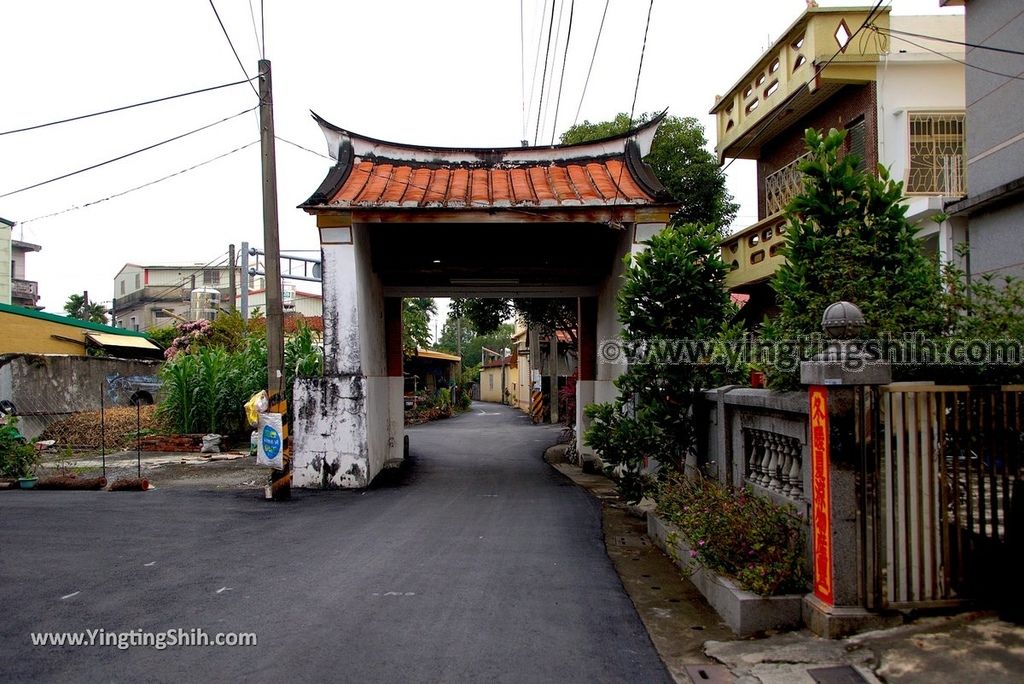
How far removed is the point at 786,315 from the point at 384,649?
152 inches

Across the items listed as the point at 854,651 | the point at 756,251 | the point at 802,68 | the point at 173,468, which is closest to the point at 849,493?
the point at 854,651

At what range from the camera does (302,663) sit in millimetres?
4469

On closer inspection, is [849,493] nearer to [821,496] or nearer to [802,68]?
[821,496]

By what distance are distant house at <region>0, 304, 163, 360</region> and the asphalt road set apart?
12.9m

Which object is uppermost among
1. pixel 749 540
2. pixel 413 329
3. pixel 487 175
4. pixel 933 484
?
pixel 487 175

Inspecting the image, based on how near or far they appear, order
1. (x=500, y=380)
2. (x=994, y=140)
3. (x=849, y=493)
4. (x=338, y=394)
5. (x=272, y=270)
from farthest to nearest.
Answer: (x=500, y=380)
(x=338, y=394)
(x=272, y=270)
(x=994, y=140)
(x=849, y=493)

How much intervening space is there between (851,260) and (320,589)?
487cm

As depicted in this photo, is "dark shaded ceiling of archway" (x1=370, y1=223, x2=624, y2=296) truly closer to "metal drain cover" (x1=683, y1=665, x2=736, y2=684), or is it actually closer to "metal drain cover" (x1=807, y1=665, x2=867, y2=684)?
"metal drain cover" (x1=683, y1=665, x2=736, y2=684)

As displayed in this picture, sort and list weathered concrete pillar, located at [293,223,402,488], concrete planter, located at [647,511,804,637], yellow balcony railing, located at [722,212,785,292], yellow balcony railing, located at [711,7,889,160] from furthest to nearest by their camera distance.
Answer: yellow balcony railing, located at [722,212,785,292] → weathered concrete pillar, located at [293,223,402,488] → yellow balcony railing, located at [711,7,889,160] → concrete planter, located at [647,511,804,637]

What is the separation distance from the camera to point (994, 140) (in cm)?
932

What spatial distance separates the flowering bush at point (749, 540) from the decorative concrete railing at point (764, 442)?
0.21 m

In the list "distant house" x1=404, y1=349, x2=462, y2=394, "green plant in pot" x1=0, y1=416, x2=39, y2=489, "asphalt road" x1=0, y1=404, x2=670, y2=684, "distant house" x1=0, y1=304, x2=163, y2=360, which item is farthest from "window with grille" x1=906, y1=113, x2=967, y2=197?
"distant house" x1=404, y1=349, x2=462, y2=394

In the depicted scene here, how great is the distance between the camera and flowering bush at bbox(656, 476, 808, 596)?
17.1ft

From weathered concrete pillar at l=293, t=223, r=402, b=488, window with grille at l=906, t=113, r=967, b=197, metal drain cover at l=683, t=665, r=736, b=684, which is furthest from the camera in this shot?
weathered concrete pillar at l=293, t=223, r=402, b=488
